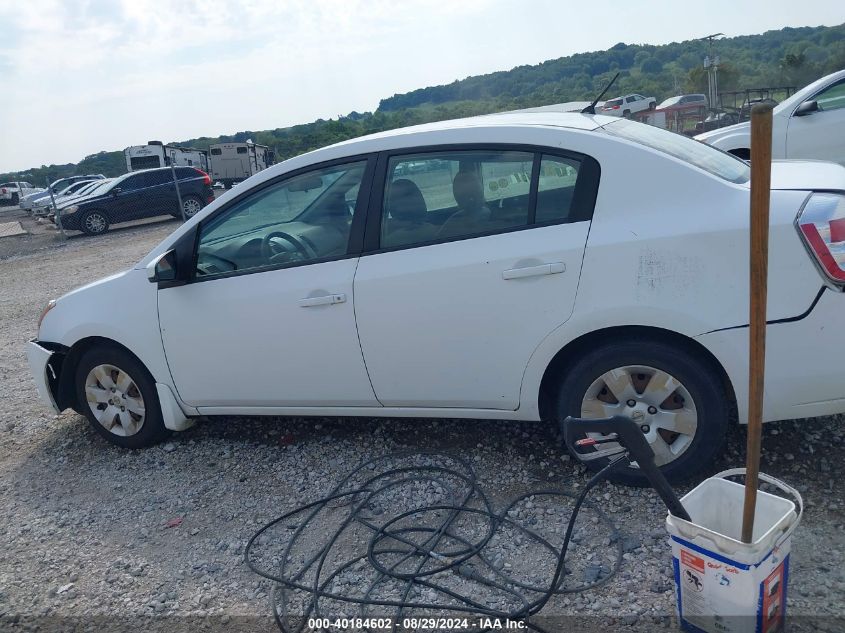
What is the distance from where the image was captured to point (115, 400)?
4559mm

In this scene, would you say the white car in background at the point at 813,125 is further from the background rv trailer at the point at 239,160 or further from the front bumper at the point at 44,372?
the background rv trailer at the point at 239,160

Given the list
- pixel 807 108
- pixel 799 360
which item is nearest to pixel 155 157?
pixel 807 108

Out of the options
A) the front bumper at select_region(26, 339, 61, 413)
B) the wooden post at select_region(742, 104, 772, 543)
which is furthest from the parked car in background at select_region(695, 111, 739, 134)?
the wooden post at select_region(742, 104, 772, 543)

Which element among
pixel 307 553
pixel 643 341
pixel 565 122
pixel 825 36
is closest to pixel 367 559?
pixel 307 553

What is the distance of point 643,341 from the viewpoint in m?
3.23

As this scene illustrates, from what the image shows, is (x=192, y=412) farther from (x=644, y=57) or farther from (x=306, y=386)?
(x=644, y=57)

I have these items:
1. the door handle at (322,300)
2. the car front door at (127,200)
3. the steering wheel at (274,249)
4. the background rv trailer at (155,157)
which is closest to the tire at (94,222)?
the car front door at (127,200)

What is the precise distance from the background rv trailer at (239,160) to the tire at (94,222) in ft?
44.4

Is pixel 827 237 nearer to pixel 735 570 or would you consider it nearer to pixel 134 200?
pixel 735 570

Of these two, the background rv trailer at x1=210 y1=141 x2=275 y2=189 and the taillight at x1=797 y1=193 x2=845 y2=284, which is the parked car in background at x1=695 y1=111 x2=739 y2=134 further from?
the background rv trailer at x1=210 y1=141 x2=275 y2=189

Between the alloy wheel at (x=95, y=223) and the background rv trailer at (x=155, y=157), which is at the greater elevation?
the background rv trailer at (x=155, y=157)

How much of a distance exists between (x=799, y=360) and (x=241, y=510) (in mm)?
2776

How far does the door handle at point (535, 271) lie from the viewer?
326 centimetres

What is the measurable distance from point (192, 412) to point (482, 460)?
180 centimetres
